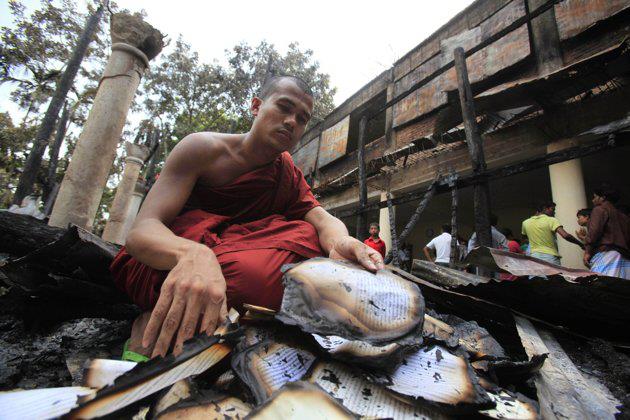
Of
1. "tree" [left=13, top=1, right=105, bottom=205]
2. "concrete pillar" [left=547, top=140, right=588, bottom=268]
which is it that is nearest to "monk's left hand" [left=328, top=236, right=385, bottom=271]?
"concrete pillar" [left=547, top=140, right=588, bottom=268]

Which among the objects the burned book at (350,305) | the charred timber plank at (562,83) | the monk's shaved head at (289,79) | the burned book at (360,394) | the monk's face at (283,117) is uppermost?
the charred timber plank at (562,83)

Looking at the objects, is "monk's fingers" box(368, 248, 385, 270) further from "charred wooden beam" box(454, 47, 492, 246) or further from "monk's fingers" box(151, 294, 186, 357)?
"charred wooden beam" box(454, 47, 492, 246)

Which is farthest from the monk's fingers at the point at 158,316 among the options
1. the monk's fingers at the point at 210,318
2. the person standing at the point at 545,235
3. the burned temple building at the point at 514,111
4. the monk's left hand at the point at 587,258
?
the person standing at the point at 545,235

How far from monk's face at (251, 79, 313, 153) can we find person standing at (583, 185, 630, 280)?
3.86 m

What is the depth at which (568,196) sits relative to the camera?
16.6 feet

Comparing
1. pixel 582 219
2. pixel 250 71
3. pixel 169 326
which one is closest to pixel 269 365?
pixel 169 326

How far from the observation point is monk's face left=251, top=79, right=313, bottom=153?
5.66 ft

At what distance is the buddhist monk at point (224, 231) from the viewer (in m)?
0.94

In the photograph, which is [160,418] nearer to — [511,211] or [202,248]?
[202,248]

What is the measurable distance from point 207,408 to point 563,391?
94 cm

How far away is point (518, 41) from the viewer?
611cm

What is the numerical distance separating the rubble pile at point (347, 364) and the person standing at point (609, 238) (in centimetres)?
316

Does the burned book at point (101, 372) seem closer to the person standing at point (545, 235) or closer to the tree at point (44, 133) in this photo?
the person standing at point (545, 235)

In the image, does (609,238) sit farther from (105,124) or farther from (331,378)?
(105,124)
